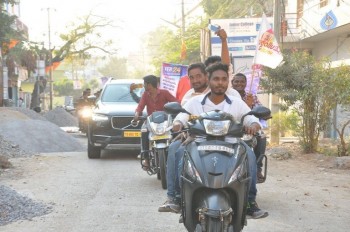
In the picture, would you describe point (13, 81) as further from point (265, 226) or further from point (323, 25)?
point (265, 226)

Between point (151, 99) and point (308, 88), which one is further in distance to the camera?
point (308, 88)

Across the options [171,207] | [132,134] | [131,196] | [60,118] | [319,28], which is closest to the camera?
[171,207]

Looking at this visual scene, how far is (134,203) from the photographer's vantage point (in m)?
6.68

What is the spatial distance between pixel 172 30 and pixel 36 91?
12.3 meters

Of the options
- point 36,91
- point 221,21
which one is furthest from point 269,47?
point 36,91

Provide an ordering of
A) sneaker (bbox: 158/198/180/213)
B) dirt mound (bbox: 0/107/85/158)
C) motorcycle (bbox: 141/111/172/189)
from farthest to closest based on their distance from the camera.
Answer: dirt mound (bbox: 0/107/85/158) < motorcycle (bbox: 141/111/172/189) < sneaker (bbox: 158/198/180/213)

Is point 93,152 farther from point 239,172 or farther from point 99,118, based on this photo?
point 239,172

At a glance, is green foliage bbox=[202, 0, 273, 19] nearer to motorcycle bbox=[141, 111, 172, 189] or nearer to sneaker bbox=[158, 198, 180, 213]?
motorcycle bbox=[141, 111, 172, 189]

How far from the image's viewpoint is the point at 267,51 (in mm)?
11805

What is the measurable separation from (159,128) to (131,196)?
1095mm

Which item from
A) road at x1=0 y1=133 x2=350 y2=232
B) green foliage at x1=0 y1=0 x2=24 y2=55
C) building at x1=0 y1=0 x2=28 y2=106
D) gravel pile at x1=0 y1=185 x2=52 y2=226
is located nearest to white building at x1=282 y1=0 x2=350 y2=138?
road at x1=0 y1=133 x2=350 y2=232

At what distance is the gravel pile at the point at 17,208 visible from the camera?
574 cm

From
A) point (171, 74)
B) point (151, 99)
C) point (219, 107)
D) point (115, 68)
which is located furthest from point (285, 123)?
point (115, 68)

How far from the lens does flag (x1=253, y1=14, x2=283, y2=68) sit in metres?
11.6
